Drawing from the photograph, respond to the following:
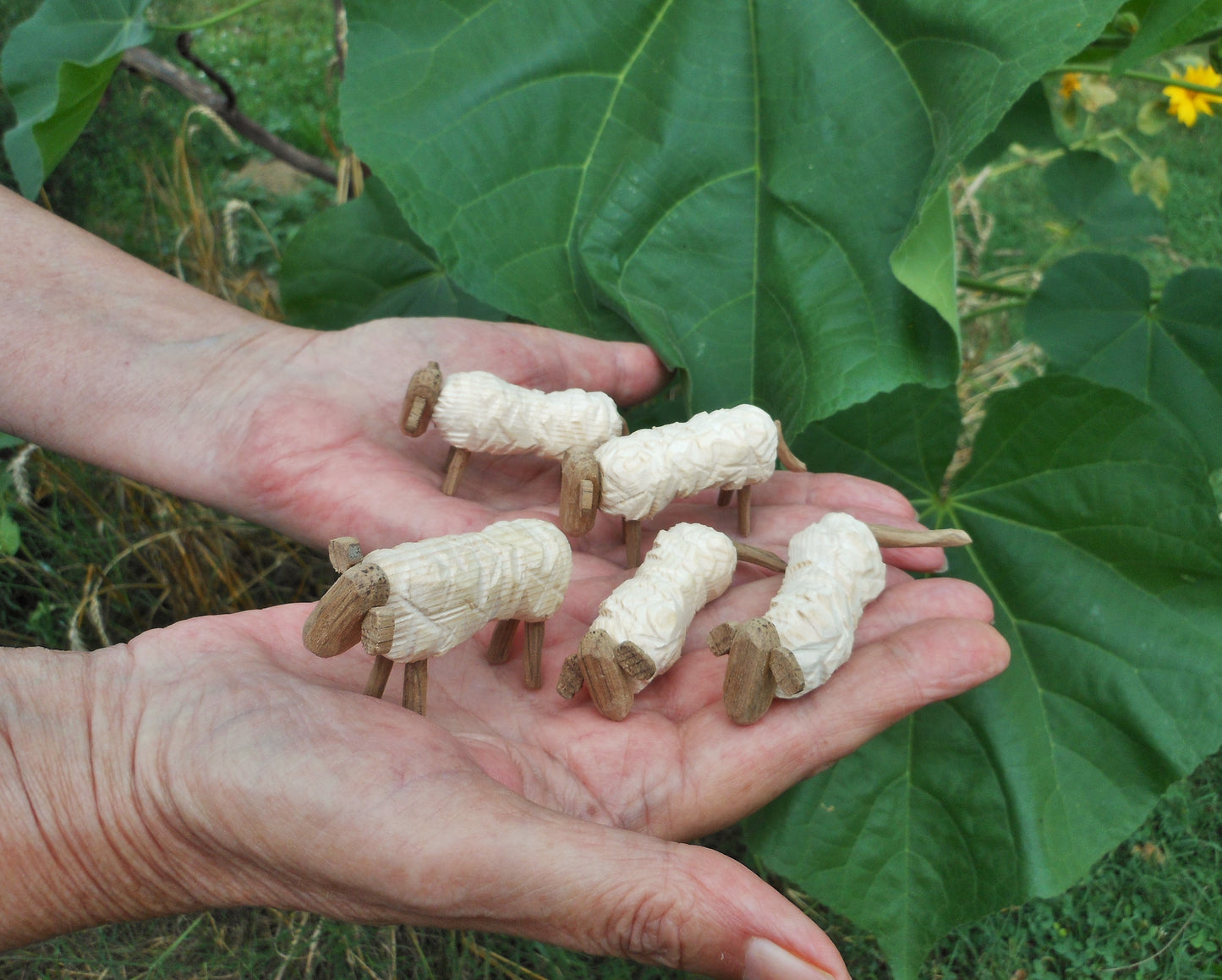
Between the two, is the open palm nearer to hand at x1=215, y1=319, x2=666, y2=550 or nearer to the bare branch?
hand at x1=215, y1=319, x2=666, y2=550

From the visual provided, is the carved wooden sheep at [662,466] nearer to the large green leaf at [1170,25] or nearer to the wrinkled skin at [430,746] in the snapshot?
the wrinkled skin at [430,746]

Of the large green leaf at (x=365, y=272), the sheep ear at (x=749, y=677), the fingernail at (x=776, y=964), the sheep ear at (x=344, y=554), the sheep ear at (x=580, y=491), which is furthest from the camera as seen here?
the large green leaf at (x=365, y=272)

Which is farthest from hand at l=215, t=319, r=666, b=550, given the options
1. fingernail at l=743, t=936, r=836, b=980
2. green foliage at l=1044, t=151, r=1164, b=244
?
green foliage at l=1044, t=151, r=1164, b=244

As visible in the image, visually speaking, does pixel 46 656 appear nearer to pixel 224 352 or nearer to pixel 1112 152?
pixel 224 352

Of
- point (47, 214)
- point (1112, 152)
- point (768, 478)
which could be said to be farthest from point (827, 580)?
point (1112, 152)

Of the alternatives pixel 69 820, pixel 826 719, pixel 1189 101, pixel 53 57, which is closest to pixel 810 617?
pixel 826 719

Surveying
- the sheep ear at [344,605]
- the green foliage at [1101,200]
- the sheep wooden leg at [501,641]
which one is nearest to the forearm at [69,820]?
the sheep ear at [344,605]

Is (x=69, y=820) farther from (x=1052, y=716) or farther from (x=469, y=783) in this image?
(x=1052, y=716)
